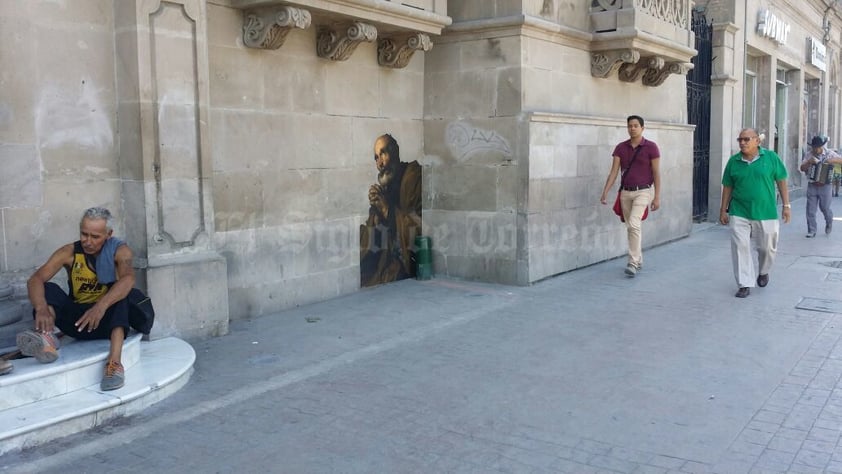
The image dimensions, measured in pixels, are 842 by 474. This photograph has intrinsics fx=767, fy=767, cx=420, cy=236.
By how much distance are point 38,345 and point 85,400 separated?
45cm

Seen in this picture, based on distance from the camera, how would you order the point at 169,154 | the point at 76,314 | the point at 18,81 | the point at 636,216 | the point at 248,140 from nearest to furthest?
the point at 76,314 → the point at 18,81 → the point at 169,154 → the point at 248,140 → the point at 636,216

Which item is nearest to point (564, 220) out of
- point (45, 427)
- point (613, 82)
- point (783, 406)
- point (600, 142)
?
point (600, 142)

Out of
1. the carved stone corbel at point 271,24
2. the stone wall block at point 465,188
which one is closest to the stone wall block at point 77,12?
the carved stone corbel at point 271,24

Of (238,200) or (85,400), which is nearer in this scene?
(85,400)

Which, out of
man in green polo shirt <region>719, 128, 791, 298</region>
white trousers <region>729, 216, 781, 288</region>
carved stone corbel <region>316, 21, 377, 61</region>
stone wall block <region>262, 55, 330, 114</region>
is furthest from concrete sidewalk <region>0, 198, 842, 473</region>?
carved stone corbel <region>316, 21, 377, 61</region>

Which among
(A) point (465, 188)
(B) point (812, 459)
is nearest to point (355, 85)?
(A) point (465, 188)

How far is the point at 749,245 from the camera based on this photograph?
847cm

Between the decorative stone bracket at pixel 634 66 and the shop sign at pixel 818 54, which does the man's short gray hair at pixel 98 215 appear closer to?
the decorative stone bracket at pixel 634 66

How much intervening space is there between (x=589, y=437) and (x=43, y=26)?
476cm

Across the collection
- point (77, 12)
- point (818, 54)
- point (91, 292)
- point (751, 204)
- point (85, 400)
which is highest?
point (818, 54)

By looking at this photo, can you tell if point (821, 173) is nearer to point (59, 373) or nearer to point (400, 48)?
point (400, 48)

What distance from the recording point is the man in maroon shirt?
9.57 metres

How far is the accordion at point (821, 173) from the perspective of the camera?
43.1 feet

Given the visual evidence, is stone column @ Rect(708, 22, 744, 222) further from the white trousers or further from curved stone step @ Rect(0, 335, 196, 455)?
curved stone step @ Rect(0, 335, 196, 455)
